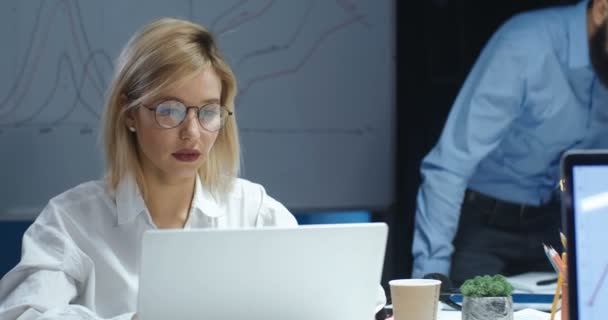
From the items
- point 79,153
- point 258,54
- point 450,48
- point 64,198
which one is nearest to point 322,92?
point 258,54

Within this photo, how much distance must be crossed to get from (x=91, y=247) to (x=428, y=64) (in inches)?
80.1

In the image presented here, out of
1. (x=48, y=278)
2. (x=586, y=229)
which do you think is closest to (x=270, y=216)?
(x=48, y=278)

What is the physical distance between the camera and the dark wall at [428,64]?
11.7 feet

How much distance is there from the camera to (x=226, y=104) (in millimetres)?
2088

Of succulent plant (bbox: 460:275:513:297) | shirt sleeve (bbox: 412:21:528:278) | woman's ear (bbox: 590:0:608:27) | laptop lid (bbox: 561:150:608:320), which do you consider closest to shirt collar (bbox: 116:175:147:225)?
succulent plant (bbox: 460:275:513:297)

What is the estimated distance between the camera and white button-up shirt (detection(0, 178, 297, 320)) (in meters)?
1.69

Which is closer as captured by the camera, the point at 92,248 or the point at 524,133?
the point at 92,248

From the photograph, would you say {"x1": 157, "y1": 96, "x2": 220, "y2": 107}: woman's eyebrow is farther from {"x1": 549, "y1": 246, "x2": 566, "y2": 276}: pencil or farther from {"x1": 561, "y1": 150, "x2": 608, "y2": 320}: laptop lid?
{"x1": 561, "y1": 150, "x2": 608, "y2": 320}: laptop lid

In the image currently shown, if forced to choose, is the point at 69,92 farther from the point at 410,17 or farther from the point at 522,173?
the point at 522,173

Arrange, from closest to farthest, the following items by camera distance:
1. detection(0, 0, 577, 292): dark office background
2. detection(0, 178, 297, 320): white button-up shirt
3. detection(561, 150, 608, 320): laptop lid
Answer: detection(561, 150, 608, 320): laptop lid, detection(0, 178, 297, 320): white button-up shirt, detection(0, 0, 577, 292): dark office background

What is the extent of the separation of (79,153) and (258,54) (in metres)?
0.76

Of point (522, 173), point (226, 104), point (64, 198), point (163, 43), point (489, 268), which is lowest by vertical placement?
point (489, 268)

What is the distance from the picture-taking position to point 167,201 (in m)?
2.01

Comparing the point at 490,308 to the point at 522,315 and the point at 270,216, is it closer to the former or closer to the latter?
the point at 522,315
